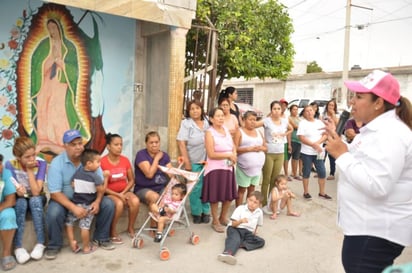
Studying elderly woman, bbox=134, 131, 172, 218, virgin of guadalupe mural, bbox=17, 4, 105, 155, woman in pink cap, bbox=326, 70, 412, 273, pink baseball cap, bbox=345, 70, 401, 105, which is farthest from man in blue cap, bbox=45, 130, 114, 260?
pink baseball cap, bbox=345, 70, 401, 105

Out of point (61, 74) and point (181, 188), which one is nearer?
point (181, 188)

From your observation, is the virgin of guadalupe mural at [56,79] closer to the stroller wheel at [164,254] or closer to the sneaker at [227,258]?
the stroller wheel at [164,254]

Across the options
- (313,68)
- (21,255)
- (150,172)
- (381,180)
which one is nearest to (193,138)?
(150,172)

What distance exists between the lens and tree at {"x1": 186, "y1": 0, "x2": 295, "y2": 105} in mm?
8684

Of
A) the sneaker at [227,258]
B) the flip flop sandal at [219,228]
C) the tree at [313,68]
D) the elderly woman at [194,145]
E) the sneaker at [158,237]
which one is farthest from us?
the tree at [313,68]

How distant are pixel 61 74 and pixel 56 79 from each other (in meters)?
A: 0.10

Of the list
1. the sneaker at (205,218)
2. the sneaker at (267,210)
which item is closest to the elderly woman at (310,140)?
the sneaker at (267,210)

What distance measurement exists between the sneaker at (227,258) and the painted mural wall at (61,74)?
292 cm

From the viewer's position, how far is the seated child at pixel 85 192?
3.67 metres

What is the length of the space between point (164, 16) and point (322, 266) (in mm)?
3712

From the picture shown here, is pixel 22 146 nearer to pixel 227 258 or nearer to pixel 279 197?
pixel 227 258

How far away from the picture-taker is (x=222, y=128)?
4594 millimetres

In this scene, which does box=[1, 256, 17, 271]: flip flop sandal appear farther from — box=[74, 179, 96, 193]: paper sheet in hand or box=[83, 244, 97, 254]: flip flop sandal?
box=[74, 179, 96, 193]: paper sheet in hand

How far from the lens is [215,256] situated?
151 inches
